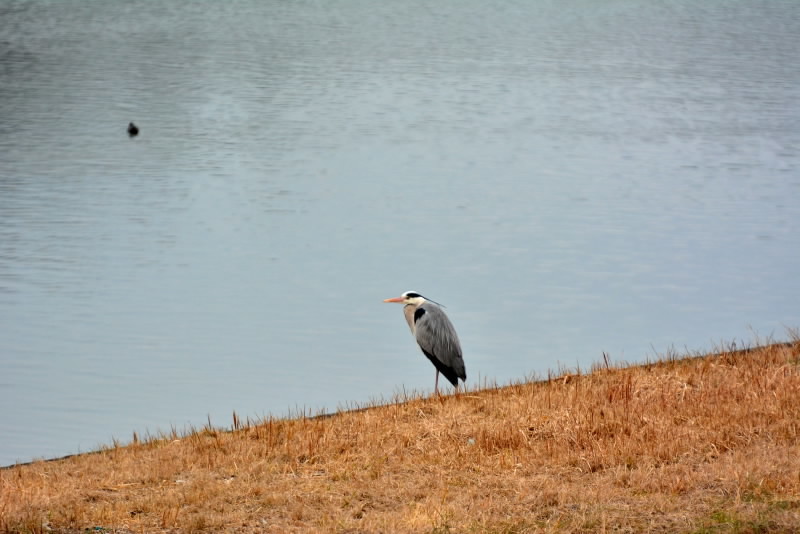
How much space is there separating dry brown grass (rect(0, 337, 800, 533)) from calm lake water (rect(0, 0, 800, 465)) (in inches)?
90.3

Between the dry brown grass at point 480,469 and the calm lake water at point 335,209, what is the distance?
229 cm

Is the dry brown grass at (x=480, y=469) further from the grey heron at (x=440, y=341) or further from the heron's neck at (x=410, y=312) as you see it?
the heron's neck at (x=410, y=312)

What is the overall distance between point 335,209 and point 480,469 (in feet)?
56.4

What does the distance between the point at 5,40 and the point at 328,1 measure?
36545 millimetres

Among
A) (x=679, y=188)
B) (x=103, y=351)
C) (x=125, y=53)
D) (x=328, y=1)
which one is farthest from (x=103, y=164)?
(x=328, y=1)

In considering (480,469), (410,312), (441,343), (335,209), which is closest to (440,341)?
(441,343)

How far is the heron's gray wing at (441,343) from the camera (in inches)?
530

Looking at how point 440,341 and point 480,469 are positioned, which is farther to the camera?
point 440,341

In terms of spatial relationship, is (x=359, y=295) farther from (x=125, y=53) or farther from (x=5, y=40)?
(x=5, y=40)

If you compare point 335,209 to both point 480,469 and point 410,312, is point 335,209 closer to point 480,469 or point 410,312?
point 410,312

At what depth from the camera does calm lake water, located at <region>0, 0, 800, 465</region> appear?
55.1 ft

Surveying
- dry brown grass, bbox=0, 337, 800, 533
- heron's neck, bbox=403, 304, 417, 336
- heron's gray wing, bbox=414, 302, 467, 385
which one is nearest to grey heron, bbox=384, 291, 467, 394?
heron's gray wing, bbox=414, 302, 467, 385

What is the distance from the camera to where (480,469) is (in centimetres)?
973

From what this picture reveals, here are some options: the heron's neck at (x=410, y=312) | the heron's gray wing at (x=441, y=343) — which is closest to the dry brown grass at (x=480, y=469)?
the heron's gray wing at (x=441, y=343)
